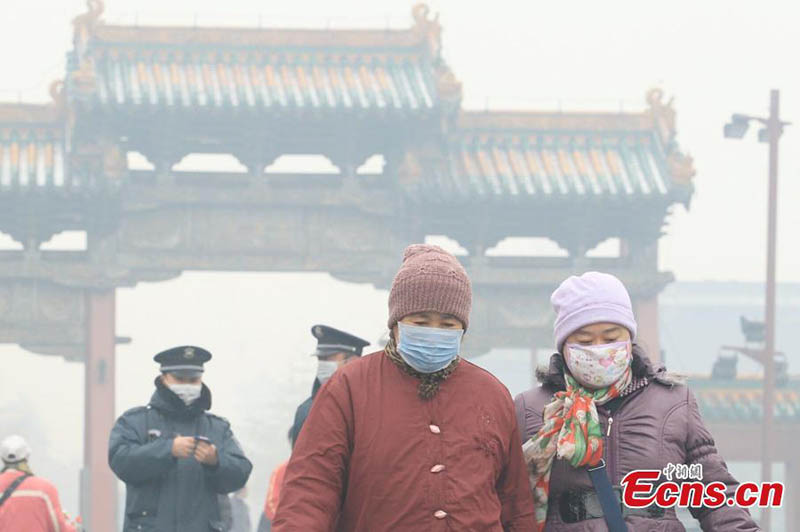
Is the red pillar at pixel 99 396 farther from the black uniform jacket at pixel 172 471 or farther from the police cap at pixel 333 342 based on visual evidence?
the black uniform jacket at pixel 172 471

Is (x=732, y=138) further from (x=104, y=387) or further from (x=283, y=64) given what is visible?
(x=104, y=387)

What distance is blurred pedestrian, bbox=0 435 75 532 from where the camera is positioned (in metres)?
6.61

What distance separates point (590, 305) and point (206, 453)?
2.51m

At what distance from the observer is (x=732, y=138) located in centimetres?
1648

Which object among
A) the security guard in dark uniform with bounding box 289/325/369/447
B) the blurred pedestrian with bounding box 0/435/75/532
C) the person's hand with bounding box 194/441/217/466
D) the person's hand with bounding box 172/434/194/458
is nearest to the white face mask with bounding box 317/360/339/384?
the security guard in dark uniform with bounding box 289/325/369/447

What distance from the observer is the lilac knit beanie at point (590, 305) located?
3.59 m

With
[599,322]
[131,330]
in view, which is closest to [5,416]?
[131,330]

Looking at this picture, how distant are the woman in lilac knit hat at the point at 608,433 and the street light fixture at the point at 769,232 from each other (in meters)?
13.2

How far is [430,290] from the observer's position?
344 centimetres

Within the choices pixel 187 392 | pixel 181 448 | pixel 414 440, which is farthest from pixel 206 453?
pixel 414 440

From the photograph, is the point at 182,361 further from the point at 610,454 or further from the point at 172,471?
the point at 610,454

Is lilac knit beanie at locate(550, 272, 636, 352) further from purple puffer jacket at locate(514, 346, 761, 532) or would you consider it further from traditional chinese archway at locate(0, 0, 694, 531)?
traditional chinese archway at locate(0, 0, 694, 531)

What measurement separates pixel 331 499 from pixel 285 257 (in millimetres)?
14642

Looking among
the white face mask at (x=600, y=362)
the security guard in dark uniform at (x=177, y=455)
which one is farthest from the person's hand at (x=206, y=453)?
the white face mask at (x=600, y=362)
